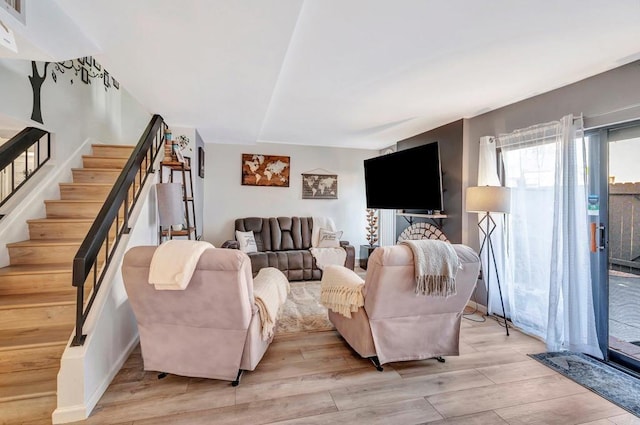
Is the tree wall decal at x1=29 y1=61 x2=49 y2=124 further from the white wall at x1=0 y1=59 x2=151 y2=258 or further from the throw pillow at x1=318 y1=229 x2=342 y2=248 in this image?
the throw pillow at x1=318 y1=229 x2=342 y2=248

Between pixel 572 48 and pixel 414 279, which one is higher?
pixel 572 48

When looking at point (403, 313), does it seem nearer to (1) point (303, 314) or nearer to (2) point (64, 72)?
(1) point (303, 314)

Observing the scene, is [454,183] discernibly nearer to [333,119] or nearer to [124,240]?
[333,119]

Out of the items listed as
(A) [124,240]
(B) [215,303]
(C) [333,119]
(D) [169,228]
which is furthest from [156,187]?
(C) [333,119]

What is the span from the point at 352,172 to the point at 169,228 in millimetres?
3824

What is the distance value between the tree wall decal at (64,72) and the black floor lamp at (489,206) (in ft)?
12.9

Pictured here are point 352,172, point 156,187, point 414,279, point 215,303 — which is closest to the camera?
point 215,303

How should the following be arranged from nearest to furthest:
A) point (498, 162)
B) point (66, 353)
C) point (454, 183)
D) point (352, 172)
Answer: point (66, 353)
point (498, 162)
point (454, 183)
point (352, 172)

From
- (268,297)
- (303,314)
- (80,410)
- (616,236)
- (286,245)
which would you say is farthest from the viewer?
(286,245)

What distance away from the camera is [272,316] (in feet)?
7.14

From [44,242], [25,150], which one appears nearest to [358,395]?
[44,242]

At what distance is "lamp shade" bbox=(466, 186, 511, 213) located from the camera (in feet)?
9.63

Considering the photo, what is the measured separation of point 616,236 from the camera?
2443 millimetres

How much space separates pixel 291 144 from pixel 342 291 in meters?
3.92
